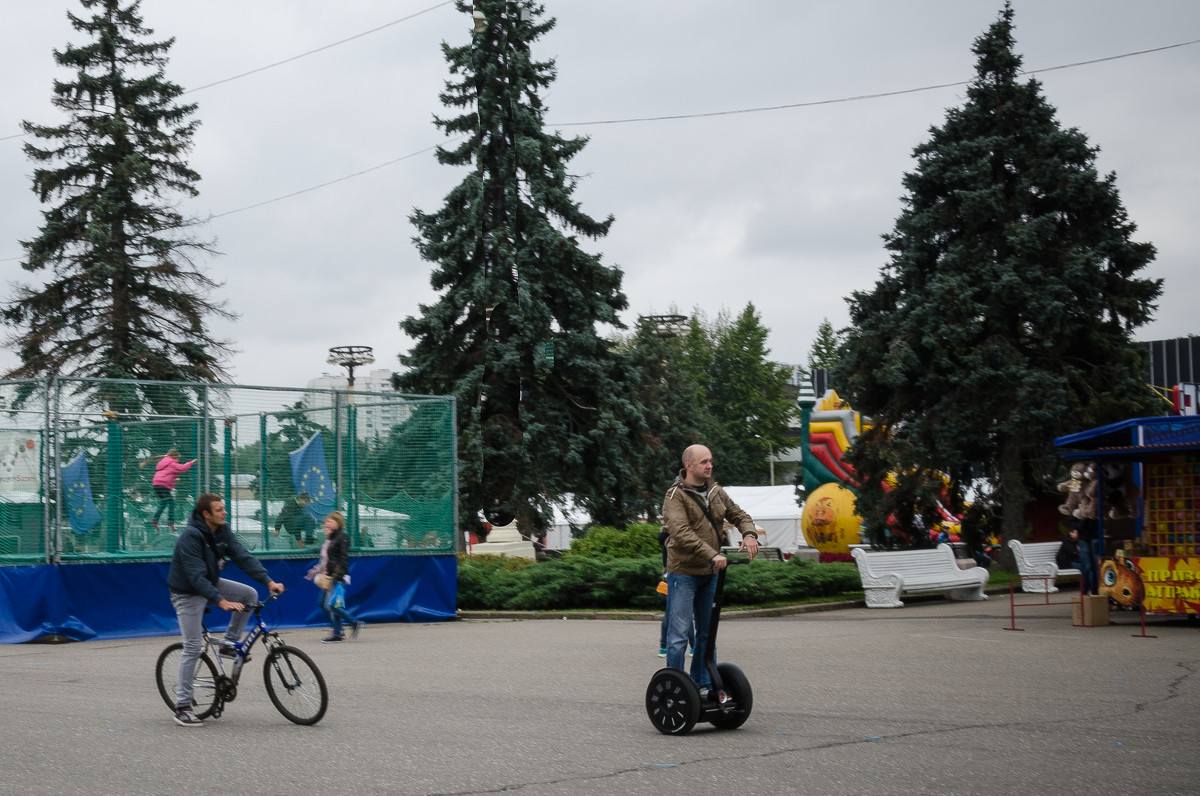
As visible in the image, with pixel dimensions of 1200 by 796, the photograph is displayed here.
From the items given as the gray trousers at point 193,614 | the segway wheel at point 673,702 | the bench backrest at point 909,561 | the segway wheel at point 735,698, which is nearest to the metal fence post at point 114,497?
the gray trousers at point 193,614

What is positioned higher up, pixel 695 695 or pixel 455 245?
pixel 455 245

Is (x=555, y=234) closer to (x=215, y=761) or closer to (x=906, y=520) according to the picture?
(x=906, y=520)

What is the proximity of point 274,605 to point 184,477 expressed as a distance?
7.69 feet

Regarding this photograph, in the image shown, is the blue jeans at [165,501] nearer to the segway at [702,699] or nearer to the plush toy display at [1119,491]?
the segway at [702,699]

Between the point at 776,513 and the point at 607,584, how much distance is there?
31.2 metres

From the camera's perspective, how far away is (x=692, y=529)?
349 inches

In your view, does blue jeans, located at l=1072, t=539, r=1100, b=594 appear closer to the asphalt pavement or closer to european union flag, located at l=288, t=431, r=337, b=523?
the asphalt pavement

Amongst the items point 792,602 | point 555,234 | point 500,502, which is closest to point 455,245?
point 555,234

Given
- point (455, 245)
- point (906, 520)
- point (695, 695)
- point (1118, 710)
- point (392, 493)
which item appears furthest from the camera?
point (455, 245)

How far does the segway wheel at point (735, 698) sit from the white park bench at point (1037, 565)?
1871 cm

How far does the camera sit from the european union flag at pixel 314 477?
20.5 meters

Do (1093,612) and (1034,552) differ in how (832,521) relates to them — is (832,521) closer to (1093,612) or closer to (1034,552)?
(1034,552)

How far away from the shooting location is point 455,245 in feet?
112

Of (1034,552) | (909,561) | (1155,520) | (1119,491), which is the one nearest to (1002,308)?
(1034,552)
